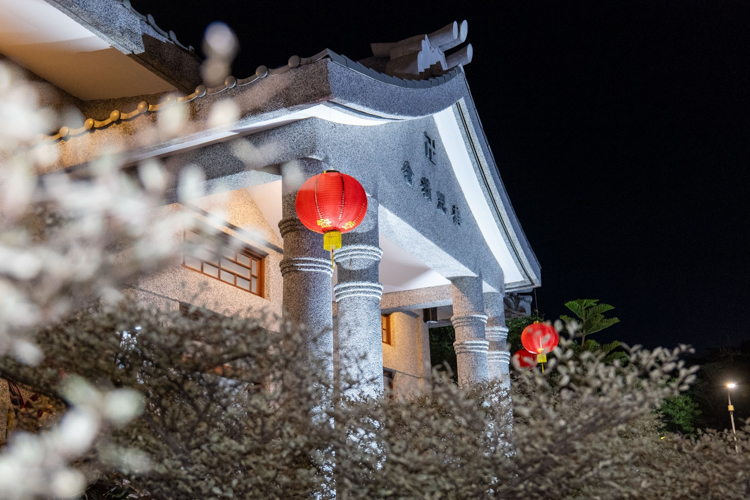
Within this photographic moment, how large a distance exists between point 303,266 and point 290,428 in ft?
Result: 8.61

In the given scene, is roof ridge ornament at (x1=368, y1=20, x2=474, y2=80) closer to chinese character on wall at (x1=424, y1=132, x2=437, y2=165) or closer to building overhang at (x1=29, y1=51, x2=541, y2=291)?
building overhang at (x1=29, y1=51, x2=541, y2=291)

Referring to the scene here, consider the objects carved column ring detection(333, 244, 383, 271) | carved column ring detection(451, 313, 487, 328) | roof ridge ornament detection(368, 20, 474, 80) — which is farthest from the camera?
carved column ring detection(451, 313, 487, 328)

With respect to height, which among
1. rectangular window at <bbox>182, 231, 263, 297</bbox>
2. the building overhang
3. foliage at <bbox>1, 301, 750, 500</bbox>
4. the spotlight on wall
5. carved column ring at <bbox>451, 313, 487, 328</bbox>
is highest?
the spotlight on wall

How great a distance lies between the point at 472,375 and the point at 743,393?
27647 mm

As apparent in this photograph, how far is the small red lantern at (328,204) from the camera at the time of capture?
5.50 m

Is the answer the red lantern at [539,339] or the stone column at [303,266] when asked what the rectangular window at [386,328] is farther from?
the stone column at [303,266]

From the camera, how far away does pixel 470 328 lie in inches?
401

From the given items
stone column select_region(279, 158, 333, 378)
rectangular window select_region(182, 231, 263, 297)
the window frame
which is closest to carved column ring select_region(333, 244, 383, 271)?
stone column select_region(279, 158, 333, 378)

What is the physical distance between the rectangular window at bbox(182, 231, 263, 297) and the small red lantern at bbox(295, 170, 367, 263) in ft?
9.81

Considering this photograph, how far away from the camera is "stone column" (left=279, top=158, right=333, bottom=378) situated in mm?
5531

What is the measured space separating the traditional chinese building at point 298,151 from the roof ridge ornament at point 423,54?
0.03 meters

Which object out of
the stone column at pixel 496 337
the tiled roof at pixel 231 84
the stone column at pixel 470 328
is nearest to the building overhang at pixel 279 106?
the tiled roof at pixel 231 84

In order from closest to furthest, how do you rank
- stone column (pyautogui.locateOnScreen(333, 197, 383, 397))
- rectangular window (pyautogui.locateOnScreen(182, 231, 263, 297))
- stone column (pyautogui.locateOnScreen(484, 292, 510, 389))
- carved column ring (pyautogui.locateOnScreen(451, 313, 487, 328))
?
stone column (pyautogui.locateOnScreen(333, 197, 383, 397)), rectangular window (pyautogui.locateOnScreen(182, 231, 263, 297)), carved column ring (pyautogui.locateOnScreen(451, 313, 487, 328)), stone column (pyautogui.locateOnScreen(484, 292, 510, 389))

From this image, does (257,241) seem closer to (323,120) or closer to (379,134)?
(379,134)
